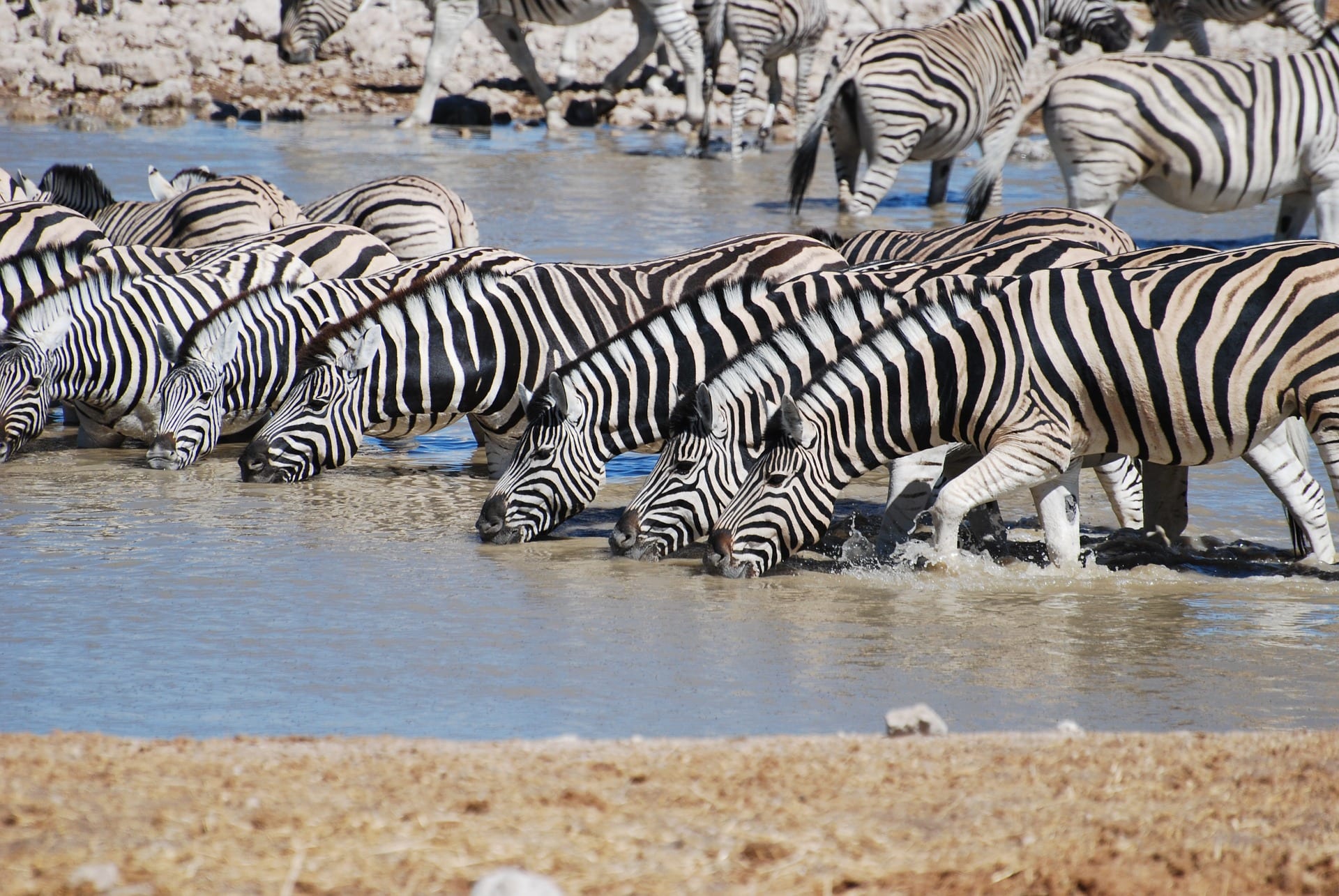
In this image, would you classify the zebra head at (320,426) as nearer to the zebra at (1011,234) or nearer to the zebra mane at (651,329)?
the zebra mane at (651,329)

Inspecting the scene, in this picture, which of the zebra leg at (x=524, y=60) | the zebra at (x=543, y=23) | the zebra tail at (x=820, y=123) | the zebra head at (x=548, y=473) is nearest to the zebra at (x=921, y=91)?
the zebra tail at (x=820, y=123)

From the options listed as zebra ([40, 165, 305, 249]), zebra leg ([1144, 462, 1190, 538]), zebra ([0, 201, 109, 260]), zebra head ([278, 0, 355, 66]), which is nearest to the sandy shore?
zebra leg ([1144, 462, 1190, 538])

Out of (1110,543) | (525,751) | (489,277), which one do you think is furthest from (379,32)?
(525,751)

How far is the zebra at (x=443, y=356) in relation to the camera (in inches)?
317

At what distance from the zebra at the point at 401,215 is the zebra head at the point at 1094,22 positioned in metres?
8.05

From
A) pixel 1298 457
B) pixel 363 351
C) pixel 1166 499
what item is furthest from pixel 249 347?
pixel 1298 457

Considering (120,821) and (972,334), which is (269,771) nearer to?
(120,821)

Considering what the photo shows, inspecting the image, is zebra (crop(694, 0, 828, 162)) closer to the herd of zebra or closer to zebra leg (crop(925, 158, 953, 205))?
zebra leg (crop(925, 158, 953, 205))

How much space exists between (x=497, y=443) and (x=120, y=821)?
532cm

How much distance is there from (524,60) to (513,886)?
22.5 meters

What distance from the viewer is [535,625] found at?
5812mm

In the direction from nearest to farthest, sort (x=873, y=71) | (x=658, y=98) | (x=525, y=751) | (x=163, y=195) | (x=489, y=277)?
(x=525, y=751) < (x=489, y=277) < (x=163, y=195) < (x=873, y=71) < (x=658, y=98)

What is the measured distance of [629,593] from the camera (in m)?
6.30

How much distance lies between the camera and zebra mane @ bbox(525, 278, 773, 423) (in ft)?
24.4
